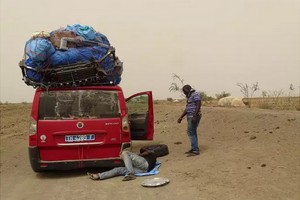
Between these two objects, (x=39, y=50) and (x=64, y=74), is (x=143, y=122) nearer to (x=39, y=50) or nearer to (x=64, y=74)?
(x=64, y=74)

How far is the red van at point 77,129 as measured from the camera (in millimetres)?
8977

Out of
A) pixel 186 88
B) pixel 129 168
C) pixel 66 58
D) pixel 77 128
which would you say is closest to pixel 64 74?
pixel 66 58

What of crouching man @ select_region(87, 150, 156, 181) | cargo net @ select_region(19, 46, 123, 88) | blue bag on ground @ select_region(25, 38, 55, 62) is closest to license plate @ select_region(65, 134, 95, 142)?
crouching man @ select_region(87, 150, 156, 181)

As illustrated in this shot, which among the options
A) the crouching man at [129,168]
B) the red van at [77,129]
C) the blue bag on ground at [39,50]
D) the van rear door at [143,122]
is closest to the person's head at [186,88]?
the van rear door at [143,122]

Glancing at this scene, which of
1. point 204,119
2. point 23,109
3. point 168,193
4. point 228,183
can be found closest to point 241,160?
point 228,183

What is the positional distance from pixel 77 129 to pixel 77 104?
0.56 meters

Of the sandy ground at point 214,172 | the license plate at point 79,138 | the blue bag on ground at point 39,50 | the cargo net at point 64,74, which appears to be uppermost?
the blue bag on ground at point 39,50

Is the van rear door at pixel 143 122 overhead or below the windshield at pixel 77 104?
below

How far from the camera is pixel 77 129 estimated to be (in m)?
9.00

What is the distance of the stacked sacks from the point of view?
9430 millimetres

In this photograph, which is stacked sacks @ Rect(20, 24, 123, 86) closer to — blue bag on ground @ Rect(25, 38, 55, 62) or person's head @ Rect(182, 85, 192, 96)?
blue bag on ground @ Rect(25, 38, 55, 62)

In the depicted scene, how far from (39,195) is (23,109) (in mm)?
24985

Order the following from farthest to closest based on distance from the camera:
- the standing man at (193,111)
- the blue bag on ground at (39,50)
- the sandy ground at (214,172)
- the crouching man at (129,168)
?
the standing man at (193,111) → the blue bag on ground at (39,50) → the crouching man at (129,168) → the sandy ground at (214,172)

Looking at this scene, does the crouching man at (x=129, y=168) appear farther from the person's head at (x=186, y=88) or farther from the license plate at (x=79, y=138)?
the person's head at (x=186, y=88)
